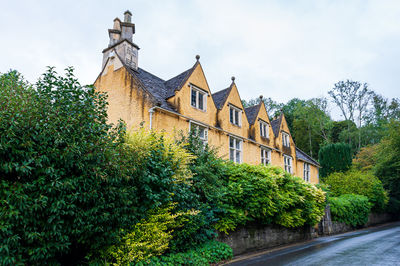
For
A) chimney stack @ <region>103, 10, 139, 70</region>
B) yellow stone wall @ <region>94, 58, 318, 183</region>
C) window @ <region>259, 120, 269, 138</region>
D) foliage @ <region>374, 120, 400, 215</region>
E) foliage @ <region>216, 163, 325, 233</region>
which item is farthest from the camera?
foliage @ <region>374, 120, 400, 215</region>

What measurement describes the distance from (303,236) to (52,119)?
50.8ft

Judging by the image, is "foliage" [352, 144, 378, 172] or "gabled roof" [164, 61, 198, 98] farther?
"foliage" [352, 144, 378, 172]

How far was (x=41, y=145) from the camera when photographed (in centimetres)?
493

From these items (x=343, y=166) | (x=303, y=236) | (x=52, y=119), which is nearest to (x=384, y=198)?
(x=343, y=166)

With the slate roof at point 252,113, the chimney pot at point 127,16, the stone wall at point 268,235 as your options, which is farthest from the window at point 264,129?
the chimney pot at point 127,16

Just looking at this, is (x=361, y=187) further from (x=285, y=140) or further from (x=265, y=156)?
(x=265, y=156)

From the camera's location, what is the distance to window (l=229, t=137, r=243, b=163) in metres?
19.5

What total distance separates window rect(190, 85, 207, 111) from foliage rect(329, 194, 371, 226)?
1249 centimetres

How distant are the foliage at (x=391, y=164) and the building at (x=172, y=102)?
20092mm

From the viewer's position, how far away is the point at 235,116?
20.9 m

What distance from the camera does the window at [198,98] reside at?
1720cm

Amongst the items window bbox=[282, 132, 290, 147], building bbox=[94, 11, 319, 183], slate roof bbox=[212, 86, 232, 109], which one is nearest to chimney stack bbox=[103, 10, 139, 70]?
building bbox=[94, 11, 319, 183]

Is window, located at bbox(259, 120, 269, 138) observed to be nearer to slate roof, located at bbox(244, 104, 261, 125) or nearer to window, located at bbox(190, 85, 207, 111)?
slate roof, located at bbox(244, 104, 261, 125)

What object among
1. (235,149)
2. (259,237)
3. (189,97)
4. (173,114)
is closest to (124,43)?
(189,97)
